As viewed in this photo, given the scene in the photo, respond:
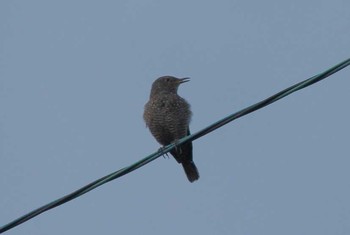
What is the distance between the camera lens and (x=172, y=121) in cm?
1014

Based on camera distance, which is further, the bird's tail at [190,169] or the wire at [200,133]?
the bird's tail at [190,169]

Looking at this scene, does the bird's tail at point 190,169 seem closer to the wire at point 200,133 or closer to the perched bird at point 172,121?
the perched bird at point 172,121

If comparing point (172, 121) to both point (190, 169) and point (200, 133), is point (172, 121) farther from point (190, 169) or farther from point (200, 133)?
point (200, 133)

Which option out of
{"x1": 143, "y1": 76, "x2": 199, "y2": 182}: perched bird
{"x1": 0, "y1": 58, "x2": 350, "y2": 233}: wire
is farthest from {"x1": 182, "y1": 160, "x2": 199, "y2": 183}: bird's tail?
{"x1": 0, "y1": 58, "x2": 350, "y2": 233}: wire

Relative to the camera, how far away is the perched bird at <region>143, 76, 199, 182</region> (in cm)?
1017

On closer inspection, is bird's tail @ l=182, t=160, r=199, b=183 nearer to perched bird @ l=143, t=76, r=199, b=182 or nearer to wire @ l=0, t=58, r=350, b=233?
perched bird @ l=143, t=76, r=199, b=182

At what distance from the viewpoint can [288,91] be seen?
5.54 metres

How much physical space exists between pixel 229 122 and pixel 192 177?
4.62 metres

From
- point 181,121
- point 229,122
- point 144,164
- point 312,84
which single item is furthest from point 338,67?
point 181,121

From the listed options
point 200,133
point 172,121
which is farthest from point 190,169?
point 200,133

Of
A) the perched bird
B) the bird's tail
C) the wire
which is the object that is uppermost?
the perched bird

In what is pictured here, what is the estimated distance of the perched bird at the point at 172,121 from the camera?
400 inches

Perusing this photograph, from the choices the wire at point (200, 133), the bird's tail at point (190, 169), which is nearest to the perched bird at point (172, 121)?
the bird's tail at point (190, 169)

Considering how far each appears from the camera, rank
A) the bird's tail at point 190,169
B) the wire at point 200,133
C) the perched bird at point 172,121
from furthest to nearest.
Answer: the bird's tail at point 190,169 → the perched bird at point 172,121 → the wire at point 200,133
